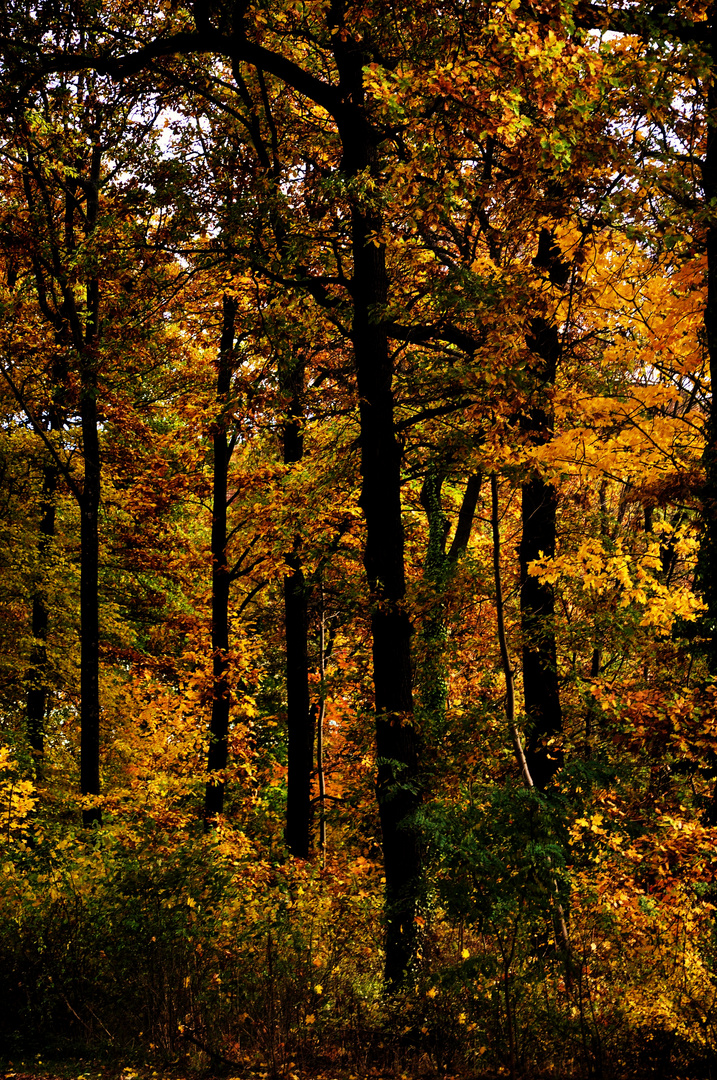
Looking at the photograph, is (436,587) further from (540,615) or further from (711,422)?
(711,422)

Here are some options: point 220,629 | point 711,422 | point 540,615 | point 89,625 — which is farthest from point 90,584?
point 711,422

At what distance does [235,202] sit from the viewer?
7.77 m

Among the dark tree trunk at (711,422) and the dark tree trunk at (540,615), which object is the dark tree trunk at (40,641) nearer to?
the dark tree trunk at (540,615)

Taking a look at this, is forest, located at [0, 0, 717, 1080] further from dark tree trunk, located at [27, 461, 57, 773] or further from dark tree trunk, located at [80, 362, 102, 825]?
dark tree trunk, located at [27, 461, 57, 773]

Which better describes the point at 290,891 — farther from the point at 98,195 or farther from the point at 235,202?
the point at 98,195

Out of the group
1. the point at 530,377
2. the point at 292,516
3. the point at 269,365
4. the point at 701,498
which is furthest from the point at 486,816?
the point at 292,516

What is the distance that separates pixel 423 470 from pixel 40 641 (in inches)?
369

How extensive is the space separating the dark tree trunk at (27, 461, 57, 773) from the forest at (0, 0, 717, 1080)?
4.55 m

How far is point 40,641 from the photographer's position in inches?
698

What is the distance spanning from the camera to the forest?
591 centimetres

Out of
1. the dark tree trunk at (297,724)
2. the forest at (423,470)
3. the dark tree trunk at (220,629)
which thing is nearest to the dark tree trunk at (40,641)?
the dark tree trunk at (220,629)

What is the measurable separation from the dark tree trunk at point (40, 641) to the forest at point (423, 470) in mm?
4553

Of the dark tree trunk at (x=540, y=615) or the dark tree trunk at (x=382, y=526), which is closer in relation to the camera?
the dark tree trunk at (x=382, y=526)

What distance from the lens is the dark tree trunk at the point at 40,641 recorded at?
17.8 m
